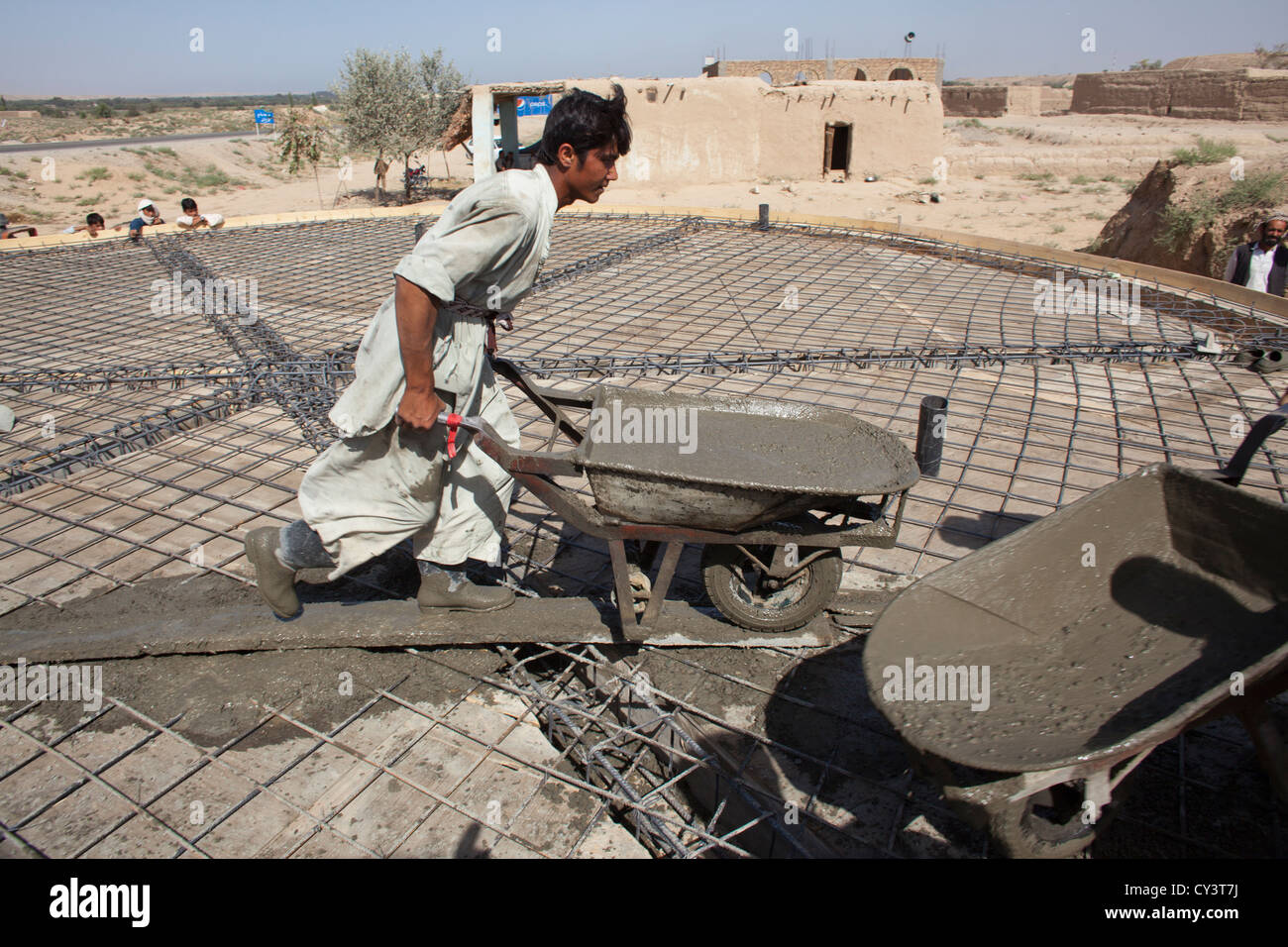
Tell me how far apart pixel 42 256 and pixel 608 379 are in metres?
7.69

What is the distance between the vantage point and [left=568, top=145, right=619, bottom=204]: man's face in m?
2.12

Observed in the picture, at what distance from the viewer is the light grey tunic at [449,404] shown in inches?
78.5

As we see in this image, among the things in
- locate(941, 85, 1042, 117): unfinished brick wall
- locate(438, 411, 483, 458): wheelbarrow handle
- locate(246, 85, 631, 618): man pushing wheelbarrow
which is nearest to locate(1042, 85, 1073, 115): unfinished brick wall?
locate(941, 85, 1042, 117): unfinished brick wall

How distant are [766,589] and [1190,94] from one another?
26989 millimetres

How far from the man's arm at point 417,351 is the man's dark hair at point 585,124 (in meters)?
0.56

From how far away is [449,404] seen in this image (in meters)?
2.30

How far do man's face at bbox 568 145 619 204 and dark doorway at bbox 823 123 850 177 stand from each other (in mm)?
15573

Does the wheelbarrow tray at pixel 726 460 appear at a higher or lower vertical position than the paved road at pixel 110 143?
lower

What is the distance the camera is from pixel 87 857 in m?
1.88

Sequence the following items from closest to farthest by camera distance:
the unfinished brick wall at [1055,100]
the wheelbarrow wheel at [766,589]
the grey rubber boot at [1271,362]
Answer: the wheelbarrow wheel at [766,589] → the grey rubber boot at [1271,362] → the unfinished brick wall at [1055,100]

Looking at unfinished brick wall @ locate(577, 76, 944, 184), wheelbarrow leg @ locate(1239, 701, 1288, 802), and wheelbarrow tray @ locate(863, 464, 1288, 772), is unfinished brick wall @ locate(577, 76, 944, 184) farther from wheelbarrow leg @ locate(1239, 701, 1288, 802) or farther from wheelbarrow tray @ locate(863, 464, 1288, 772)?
wheelbarrow leg @ locate(1239, 701, 1288, 802)

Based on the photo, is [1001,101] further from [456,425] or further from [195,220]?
[456,425]

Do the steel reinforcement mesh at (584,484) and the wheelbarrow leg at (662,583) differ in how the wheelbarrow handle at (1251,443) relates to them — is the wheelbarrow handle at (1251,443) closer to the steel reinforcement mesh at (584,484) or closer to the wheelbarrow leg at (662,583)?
the steel reinforcement mesh at (584,484)

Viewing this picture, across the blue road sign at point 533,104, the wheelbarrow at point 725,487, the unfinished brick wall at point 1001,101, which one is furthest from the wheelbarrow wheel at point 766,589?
the unfinished brick wall at point 1001,101
